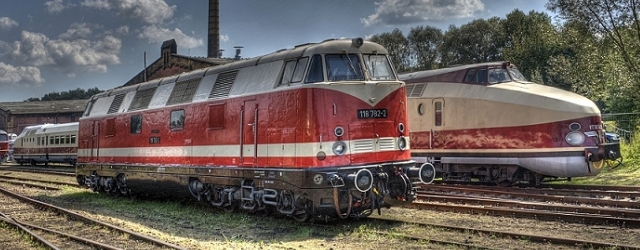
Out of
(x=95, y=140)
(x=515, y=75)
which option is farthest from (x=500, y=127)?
(x=95, y=140)

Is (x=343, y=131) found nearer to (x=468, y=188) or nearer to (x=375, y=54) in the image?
(x=375, y=54)

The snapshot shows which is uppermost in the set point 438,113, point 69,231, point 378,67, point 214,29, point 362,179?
point 214,29

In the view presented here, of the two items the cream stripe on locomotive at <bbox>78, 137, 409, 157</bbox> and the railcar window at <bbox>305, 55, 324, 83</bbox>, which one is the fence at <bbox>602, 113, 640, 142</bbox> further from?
the railcar window at <bbox>305, 55, 324, 83</bbox>

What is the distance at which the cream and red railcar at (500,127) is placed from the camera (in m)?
14.7

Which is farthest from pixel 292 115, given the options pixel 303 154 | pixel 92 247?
pixel 92 247

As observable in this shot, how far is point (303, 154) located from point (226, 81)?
3434mm

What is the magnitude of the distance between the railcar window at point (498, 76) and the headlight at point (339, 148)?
7974mm

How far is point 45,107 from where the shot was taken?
78125mm

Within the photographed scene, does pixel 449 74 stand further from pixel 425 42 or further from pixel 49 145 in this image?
pixel 425 42

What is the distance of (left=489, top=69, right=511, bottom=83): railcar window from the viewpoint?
16.3 meters

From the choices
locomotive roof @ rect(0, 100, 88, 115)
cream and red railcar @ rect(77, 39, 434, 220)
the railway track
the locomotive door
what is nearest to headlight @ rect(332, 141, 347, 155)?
cream and red railcar @ rect(77, 39, 434, 220)

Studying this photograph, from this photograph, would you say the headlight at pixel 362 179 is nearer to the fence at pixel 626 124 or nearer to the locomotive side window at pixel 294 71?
the locomotive side window at pixel 294 71

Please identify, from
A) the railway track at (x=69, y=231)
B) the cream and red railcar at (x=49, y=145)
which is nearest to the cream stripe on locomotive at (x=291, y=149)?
the railway track at (x=69, y=231)

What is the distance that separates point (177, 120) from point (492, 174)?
938 centimetres
